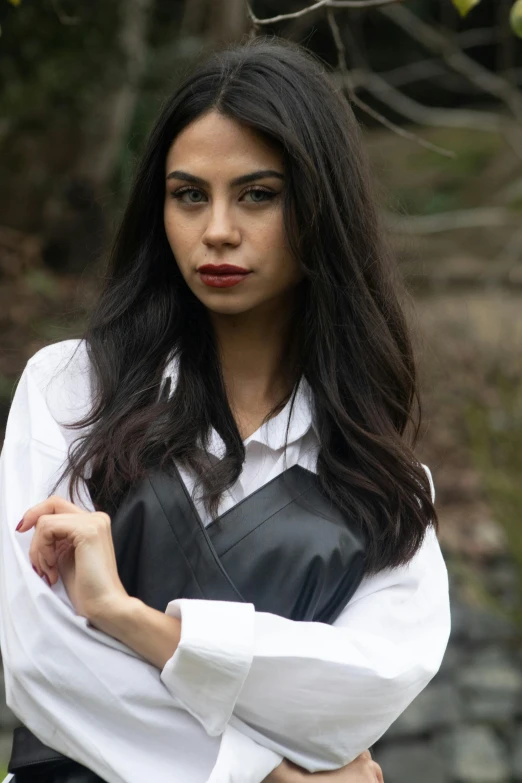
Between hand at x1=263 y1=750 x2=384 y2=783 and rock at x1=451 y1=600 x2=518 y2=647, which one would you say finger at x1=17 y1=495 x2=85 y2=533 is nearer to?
hand at x1=263 y1=750 x2=384 y2=783

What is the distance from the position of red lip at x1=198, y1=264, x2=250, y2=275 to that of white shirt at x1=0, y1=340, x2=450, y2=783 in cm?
36

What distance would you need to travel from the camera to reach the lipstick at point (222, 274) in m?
1.83

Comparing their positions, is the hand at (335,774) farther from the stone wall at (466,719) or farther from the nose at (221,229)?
the stone wall at (466,719)

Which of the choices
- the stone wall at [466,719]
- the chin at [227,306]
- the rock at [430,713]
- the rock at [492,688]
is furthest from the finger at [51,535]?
the rock at [492,688]

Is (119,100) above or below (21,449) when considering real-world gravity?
above

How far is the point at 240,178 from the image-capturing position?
5.96 ft

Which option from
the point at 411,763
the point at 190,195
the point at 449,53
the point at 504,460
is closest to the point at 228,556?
the point at 190,195

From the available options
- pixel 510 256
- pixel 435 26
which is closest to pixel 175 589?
pixel 510 256

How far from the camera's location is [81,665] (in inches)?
63.9

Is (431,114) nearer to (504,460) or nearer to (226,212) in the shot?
(504,460)

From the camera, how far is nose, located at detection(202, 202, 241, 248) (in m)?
1.80

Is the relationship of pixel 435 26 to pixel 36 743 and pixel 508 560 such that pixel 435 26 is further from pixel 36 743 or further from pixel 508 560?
pixel 36 743

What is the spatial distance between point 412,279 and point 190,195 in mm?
3389

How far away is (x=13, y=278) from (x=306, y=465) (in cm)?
436
